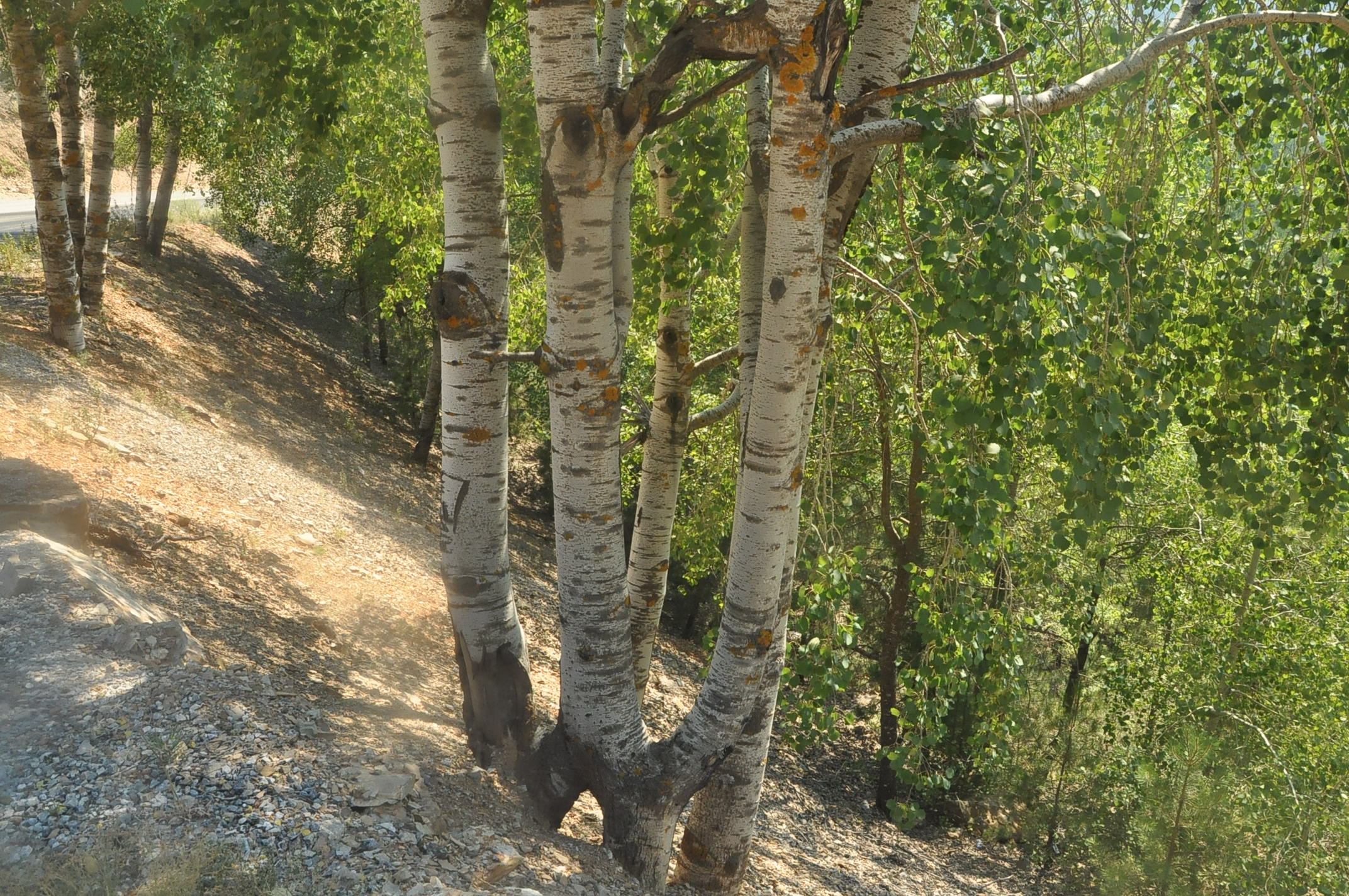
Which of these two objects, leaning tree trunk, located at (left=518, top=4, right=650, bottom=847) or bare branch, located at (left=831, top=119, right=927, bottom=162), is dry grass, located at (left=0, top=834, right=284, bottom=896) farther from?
bare branch, located at (left=831, top=119, right=927, bottom=162)

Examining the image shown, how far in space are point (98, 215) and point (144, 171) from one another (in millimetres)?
5738

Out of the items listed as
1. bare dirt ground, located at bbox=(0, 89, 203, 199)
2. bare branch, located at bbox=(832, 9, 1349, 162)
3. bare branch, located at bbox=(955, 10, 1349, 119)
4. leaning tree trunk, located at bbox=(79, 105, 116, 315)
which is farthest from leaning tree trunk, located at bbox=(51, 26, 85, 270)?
bare dirt ground, located at bbox=(0, 89, 203, 199)

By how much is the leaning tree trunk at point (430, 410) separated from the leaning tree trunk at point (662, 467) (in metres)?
8.75

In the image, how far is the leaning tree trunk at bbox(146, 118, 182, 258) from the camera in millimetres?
13922

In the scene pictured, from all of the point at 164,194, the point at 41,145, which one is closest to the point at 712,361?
the point at 41,145

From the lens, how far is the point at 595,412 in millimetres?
3688

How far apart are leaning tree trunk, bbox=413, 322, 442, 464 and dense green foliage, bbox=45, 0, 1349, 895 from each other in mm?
3612

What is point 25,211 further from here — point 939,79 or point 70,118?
point 939,79

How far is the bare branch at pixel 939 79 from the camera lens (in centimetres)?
319

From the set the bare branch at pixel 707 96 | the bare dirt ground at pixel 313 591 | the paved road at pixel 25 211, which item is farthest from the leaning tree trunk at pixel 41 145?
the bare branch at pixel 707 96

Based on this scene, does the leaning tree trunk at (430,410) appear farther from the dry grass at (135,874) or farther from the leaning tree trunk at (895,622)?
the dry grass at (135,874)

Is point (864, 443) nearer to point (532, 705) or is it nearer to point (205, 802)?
point (532, 705)

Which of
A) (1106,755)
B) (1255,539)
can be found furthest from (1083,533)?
(1106,755)

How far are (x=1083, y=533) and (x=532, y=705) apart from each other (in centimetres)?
258
